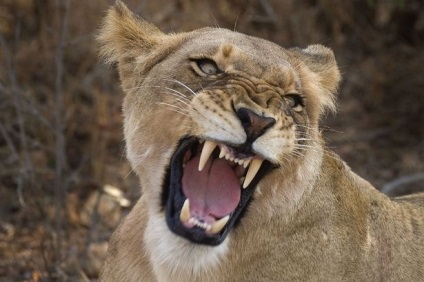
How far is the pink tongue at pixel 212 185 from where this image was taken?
3271 millimetres

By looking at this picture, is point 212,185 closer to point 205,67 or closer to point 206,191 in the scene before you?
point 206,191

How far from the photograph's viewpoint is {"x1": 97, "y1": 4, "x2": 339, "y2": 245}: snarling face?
306 cm

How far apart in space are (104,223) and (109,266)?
7.28 ft

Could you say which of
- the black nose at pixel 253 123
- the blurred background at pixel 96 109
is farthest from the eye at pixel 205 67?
the blurred background at pixel 96 109

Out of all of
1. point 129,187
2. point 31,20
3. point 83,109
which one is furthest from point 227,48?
point 31,20

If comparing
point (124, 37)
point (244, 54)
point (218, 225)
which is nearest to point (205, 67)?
point (244, 54)

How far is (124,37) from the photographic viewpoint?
3699mm

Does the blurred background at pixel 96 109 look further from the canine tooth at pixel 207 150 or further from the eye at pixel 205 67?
the canine tooth at pixel 207 150

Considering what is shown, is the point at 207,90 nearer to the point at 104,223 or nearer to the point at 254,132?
the point at 254,132

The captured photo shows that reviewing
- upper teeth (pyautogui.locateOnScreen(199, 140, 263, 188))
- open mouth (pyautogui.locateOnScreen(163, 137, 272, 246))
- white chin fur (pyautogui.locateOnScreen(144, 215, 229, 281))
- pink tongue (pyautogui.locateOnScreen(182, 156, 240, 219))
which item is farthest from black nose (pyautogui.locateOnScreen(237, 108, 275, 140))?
white chin fur (pyautogui.locateOnScreen(144, 215, 229, 281))

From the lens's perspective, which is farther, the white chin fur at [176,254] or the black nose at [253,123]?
the white chin fur at [176,254]

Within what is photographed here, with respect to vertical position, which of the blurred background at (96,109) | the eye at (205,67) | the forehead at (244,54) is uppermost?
the forehead at (244,54)

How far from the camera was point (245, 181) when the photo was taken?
3215mm

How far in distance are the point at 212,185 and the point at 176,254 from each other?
286 mm
